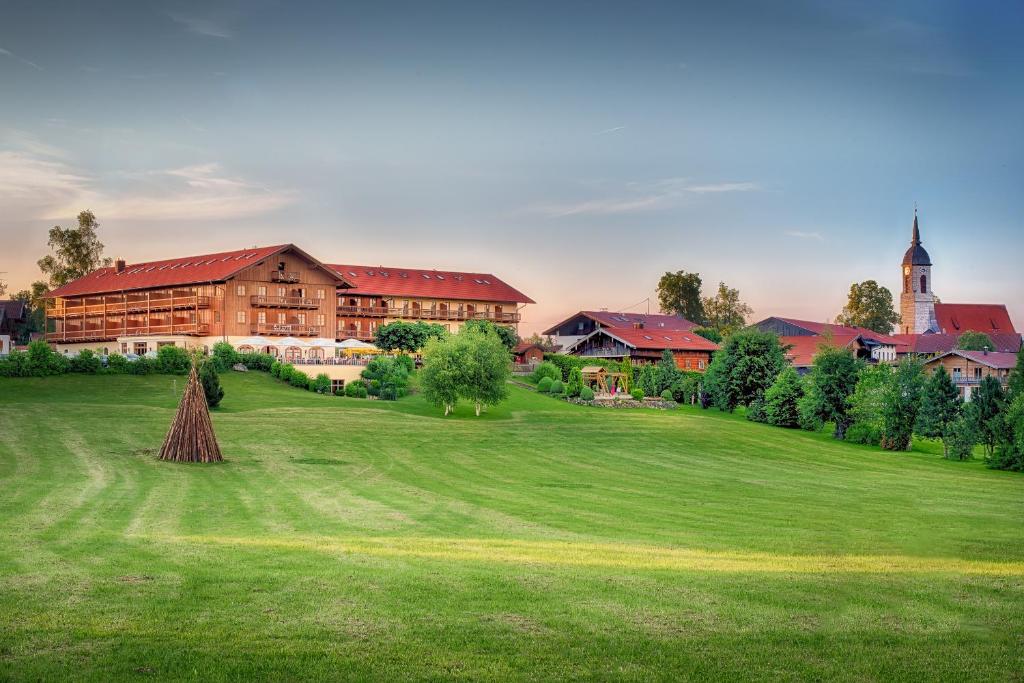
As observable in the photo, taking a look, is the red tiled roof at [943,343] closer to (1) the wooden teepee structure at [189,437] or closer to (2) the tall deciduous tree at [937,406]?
(2) the tall deciduous tree at [937,406]

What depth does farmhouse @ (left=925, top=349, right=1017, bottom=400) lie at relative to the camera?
320 ft

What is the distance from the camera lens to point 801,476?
129 ft

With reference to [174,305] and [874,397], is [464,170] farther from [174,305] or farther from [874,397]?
[874,397]

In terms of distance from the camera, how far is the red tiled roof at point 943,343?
461 ft

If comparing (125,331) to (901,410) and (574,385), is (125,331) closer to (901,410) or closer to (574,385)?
(574,385)

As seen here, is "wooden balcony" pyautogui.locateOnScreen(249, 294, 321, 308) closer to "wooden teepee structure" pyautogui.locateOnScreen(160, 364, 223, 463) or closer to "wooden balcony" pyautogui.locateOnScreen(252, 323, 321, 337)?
"wooden balcony" pyautogui.locateOnScreen(252, 323, 321, 337)

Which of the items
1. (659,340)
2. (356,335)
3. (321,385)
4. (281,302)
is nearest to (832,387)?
(321,385)

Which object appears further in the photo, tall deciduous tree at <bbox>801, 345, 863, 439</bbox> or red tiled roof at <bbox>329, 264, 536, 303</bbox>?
red tiled roof at <bbox>329, 264, 536, 303</bbox>

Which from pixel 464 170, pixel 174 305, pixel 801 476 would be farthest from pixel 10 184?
pixel 801 476

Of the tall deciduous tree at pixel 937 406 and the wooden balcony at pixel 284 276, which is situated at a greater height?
the wooden balcony at pixel 284 276

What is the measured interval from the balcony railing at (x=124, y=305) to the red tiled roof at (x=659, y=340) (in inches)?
1734

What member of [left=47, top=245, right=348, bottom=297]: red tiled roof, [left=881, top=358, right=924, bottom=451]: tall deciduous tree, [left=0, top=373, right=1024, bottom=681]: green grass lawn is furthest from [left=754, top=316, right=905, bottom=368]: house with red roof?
[left=0, top=373, right=1024, bottom=681]: green grass lawn

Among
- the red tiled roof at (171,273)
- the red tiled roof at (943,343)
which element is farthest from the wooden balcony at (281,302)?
the red tiled roof at (943,343)

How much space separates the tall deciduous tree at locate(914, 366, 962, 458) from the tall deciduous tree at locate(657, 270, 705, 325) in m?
88.2
